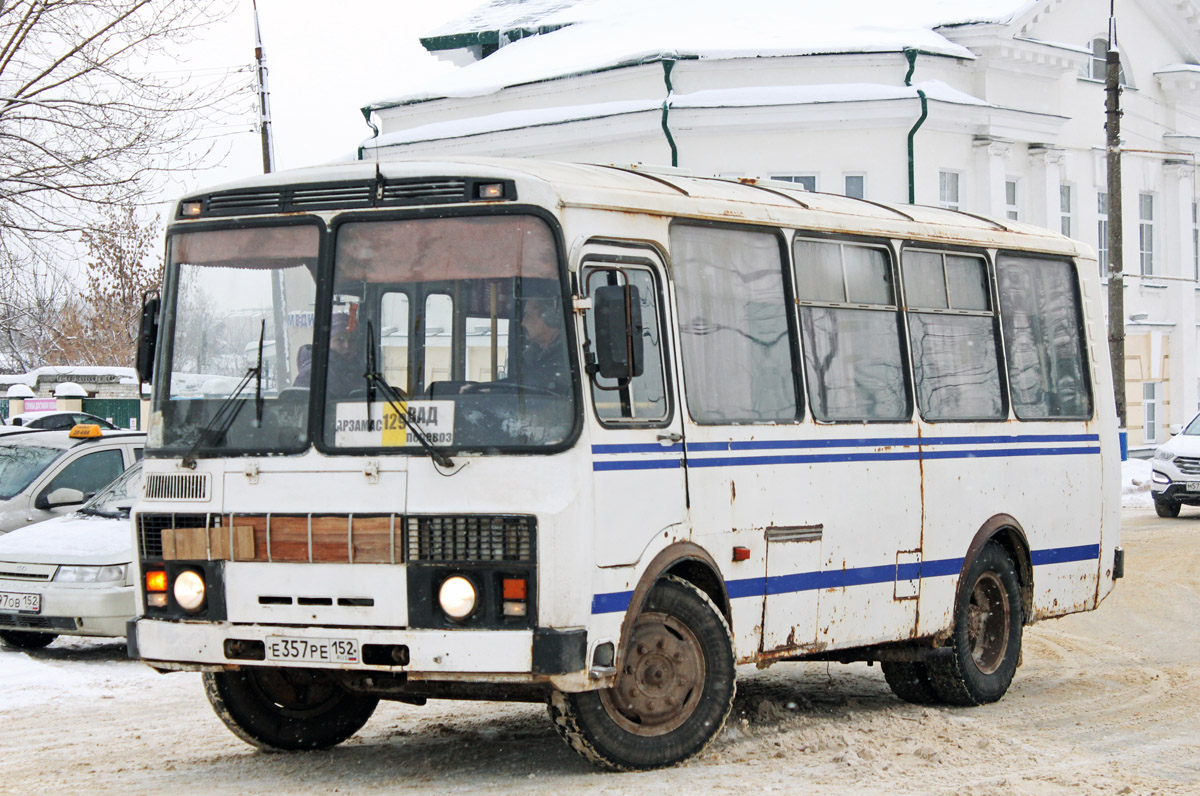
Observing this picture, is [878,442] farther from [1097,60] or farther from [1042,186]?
[1097,60]

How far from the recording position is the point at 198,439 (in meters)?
7.94

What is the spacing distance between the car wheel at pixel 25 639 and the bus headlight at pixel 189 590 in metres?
6.03

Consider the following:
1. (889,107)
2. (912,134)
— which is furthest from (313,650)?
→ (912,134)

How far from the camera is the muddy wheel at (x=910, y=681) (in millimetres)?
10430

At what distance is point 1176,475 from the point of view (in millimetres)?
24188

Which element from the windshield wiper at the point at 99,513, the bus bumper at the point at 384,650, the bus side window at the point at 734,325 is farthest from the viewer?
the windshield wiper at the point at 99,513

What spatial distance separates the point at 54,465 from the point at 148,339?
7.18 metres

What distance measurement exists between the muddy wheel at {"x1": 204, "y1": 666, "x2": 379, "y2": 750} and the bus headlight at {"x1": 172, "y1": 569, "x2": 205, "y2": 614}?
1.95 feet

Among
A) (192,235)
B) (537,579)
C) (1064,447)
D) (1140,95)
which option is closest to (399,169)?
(192,235)

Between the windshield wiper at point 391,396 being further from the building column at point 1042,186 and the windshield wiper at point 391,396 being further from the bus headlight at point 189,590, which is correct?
the building column at point 1042,186

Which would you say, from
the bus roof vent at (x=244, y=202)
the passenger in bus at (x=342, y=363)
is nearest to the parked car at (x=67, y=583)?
the bus roof vent at (x=244, y=202)

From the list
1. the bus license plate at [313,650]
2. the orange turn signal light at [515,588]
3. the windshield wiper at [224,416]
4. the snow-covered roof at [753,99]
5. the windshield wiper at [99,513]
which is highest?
the snow-covered roof at [753,99]

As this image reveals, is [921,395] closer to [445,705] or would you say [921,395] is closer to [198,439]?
[445,705]

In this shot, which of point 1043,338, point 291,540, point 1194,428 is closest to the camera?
point 291,540
